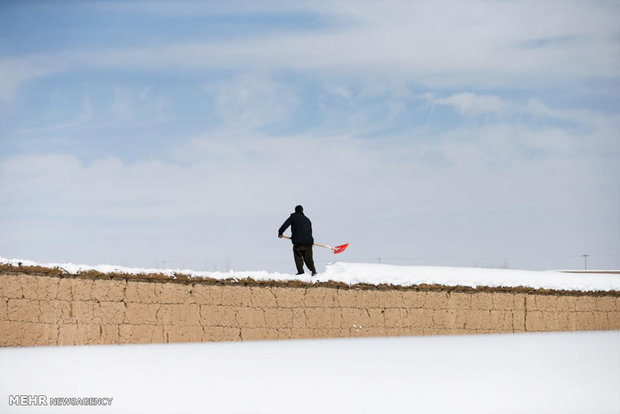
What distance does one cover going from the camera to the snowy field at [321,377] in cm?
1043

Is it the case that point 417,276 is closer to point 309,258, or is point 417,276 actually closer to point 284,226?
point 309,258

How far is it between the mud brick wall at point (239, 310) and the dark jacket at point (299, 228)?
85.9 inches

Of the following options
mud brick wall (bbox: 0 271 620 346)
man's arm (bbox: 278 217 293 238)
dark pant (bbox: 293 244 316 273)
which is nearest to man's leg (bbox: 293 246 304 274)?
dark pant (bbox: 293 244 316 273)

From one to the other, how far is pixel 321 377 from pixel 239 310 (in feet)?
21.4

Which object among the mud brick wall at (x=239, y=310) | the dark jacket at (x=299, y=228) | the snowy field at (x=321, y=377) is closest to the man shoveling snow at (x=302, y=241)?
the dark jacket at (x=299, y=228)

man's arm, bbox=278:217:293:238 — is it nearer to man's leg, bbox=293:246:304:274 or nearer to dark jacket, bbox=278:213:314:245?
dark jacket, bbox=278:213:314:245

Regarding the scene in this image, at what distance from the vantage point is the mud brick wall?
17.2 metres

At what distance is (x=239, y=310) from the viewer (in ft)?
61.3

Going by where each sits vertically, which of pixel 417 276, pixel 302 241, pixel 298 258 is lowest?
pixel 417 276

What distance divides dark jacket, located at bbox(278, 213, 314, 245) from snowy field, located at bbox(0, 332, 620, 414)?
4430mm

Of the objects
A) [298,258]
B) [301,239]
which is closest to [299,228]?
[301,239]

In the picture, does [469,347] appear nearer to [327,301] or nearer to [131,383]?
[327,301]

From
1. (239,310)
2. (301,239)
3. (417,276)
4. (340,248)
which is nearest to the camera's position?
(239,310)

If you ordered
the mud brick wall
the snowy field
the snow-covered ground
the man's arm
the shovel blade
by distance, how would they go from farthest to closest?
the shovel blade
the man's arm
the snow-covered ground
the mud brick wall
the snowy field
